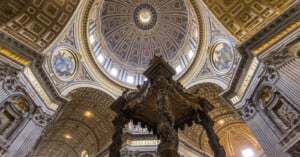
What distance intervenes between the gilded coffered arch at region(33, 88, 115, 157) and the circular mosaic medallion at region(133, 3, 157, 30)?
9.03m

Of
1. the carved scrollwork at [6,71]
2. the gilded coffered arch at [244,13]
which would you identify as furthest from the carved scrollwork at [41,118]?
the gilded coffered arch at [244,13]

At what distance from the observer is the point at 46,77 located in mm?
Result: 11000

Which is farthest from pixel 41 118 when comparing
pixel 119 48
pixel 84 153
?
pixel 119 48

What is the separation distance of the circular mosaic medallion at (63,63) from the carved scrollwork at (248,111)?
10.1 m

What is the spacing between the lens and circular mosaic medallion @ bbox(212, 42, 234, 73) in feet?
40.7

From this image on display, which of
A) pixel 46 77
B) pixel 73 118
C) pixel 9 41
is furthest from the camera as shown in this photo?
pixel 73 118

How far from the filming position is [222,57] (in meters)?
13.1

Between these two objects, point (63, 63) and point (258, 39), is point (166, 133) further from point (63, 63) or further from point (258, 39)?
point (63, 63)

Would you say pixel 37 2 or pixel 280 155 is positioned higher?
pixel 37 2

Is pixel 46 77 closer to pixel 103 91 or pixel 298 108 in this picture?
pixel 103 91

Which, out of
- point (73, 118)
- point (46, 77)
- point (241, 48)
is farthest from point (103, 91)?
point (241, 48)

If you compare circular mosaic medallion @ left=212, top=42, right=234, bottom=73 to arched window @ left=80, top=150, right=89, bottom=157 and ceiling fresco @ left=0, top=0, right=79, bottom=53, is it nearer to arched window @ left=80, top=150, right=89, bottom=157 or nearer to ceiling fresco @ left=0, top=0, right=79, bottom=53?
ceiling fresco @ left=0, top=0, right=79, bottom=53

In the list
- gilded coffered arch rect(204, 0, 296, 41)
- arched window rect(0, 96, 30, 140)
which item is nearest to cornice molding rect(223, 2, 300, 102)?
gilded coffered arch rect(204, 0, 296, 41)

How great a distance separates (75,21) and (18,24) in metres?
3.30
